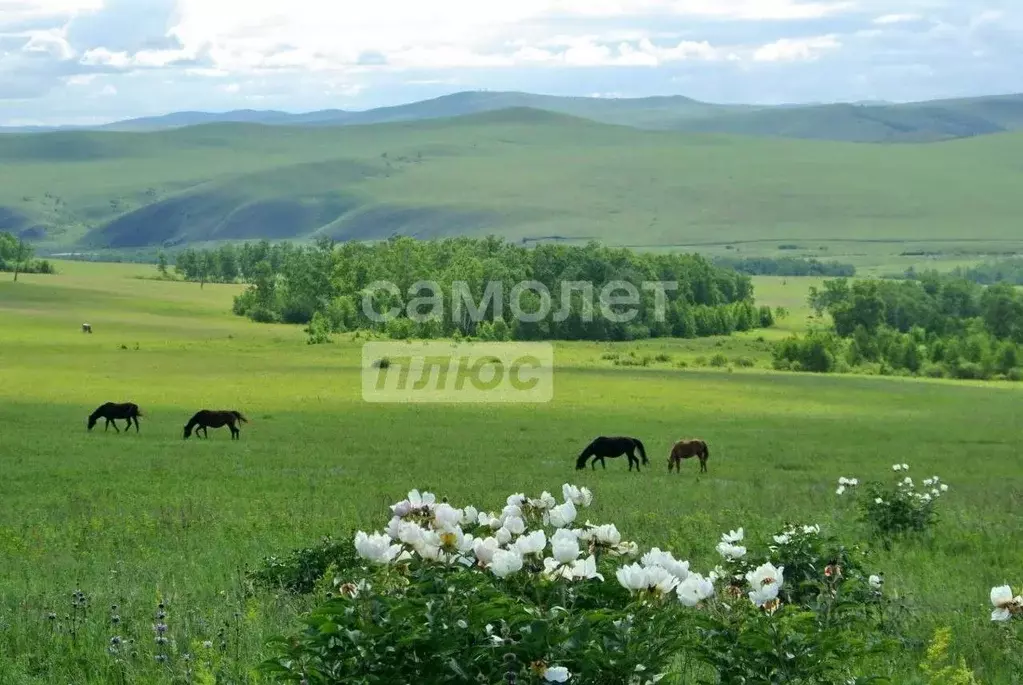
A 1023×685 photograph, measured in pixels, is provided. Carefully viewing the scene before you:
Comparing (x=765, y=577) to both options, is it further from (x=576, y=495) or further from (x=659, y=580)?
(x=576, y=495)

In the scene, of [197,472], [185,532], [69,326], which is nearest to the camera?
[185,532]

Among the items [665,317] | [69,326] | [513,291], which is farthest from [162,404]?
[665,317]

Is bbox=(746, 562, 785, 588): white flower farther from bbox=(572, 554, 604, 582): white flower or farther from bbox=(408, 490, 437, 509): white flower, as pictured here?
bbox=(408, 490, 437, 509): white flower

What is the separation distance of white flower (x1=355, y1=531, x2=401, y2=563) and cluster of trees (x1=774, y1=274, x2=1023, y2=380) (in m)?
80.1

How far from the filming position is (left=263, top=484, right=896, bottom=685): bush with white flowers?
17.8 feet

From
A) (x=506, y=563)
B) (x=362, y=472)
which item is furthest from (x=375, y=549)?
(x=362, y=472)

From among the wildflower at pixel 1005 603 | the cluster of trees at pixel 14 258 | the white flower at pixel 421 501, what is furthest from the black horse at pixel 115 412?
the cluster of trees at pixel 14 258

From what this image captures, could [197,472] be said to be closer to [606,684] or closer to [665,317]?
[606,684]

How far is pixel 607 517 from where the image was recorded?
60.1 ft

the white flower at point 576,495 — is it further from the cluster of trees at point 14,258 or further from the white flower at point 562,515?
the cluster of trees at point 14,258

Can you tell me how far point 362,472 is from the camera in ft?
91.1

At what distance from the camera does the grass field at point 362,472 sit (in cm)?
1168

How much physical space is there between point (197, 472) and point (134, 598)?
51.4ft

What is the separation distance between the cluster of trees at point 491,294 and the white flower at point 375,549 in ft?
289
